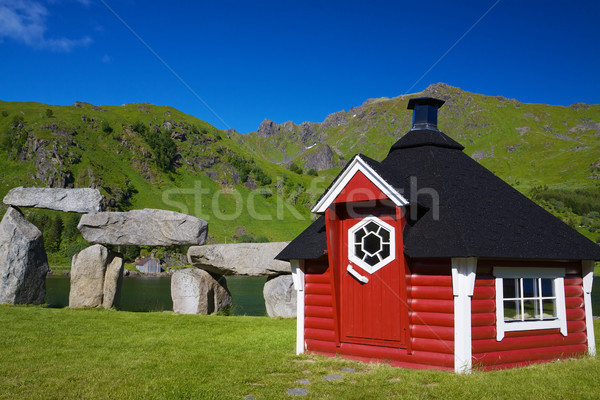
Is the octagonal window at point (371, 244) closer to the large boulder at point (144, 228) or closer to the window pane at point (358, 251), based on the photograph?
the window pane at point (358, 251)

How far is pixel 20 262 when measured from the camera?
19.2m

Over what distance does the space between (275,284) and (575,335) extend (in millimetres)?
11896

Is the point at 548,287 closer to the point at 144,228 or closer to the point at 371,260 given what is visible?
the point at 371,260

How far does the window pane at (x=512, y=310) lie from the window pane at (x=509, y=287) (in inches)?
11.6

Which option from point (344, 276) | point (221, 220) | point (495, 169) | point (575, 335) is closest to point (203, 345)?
point (344, 276)

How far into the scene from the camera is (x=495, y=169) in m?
190

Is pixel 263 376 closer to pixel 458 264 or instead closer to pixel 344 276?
pixel 344 276

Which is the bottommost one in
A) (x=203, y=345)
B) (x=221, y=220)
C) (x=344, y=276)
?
(x=203, y=345)

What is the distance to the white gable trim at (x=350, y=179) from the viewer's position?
31.5ft

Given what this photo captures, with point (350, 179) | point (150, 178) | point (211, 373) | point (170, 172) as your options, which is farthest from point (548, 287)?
point (170, 172)

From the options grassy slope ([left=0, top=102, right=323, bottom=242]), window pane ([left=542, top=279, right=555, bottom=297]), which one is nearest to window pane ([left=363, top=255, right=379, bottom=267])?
window pane ([left=542, top=279, right=555, bottom=297])

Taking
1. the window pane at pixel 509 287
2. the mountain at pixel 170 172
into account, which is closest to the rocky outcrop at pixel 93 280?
the window pane at pixel 509 287

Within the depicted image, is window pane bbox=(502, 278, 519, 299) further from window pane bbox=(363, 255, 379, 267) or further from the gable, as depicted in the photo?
the gable

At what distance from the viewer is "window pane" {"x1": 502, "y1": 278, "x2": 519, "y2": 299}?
10.3 metres
